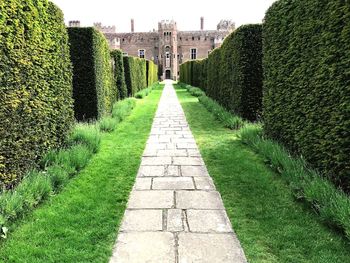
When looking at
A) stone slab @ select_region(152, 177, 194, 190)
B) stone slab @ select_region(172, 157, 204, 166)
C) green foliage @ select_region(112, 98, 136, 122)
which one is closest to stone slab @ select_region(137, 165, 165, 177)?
stone slab @ select_region(152, 177, 194, 190)

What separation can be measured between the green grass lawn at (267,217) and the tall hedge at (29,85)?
2.52 meters

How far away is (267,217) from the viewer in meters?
3.61

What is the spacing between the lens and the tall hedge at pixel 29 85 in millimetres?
3875

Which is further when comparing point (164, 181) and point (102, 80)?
point (102, 80)

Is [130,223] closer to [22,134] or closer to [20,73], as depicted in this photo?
[22,134]

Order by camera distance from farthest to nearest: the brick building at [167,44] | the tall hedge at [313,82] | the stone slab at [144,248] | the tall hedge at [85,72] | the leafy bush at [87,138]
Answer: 1. the brick building at [167,44]
2. the tall hedge at [85,72]
3. the leafy bush at [87,138]
4. the tall hedge at [313,82]
5. the stone slab at [144,248]

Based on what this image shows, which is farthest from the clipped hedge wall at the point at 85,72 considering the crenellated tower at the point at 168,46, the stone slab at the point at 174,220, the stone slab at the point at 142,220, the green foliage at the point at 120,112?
the crenellated tower at the point at 168,46

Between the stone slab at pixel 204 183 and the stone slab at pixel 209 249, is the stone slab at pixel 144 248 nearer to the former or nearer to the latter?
the stone slab at pixel 209 249

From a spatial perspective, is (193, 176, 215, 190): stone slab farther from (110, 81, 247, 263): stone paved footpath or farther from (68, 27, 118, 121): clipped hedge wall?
(68, 27, 118, 121): clipped hedge wall

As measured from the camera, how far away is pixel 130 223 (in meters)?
3.47

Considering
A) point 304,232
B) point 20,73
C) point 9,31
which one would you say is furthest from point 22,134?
point 304,232

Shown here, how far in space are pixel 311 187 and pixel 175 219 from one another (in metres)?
1.55

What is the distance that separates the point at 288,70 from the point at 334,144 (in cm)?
193

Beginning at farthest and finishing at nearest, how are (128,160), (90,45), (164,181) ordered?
(90,45)
(128,160)
(164,181)
